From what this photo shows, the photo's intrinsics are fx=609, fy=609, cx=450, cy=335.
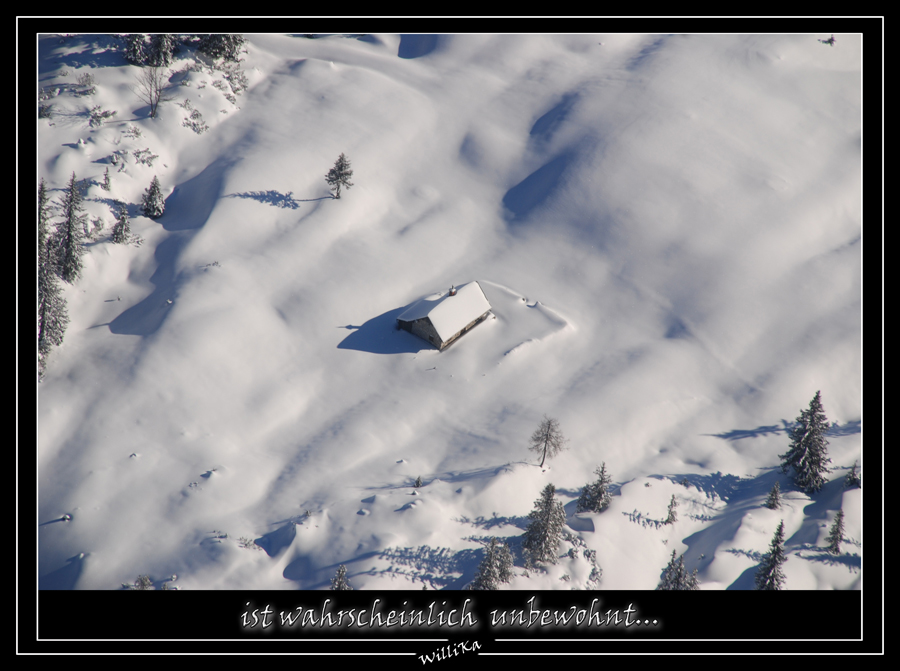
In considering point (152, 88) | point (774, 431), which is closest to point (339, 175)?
point (152, 88)

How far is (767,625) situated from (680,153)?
48.9 m

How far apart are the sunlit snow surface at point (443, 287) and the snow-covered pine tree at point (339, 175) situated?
59.3 inches

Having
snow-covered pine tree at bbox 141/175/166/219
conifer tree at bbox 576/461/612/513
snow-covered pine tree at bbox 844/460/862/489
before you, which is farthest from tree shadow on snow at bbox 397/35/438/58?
snow-covered pine tree at bbox 844/460/862/489

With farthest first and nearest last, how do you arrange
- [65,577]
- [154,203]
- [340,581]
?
[154,203] → [65,577] → [340,581]

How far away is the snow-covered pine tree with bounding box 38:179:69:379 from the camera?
42.2 metres

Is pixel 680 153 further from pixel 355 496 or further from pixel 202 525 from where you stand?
pixel 202 525

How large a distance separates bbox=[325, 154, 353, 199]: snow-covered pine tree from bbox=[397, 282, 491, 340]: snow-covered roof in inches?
610

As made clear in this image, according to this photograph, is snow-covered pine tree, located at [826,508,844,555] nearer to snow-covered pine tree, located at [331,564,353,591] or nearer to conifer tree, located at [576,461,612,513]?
conifer tree, located at [576,461,612,513]

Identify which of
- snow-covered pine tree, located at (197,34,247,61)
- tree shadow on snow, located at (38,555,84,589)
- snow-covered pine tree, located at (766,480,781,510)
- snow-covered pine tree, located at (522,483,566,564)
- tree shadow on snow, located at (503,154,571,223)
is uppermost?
snow-covered pine tree, located at (197,34,247,61)

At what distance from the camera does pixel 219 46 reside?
67375 mm

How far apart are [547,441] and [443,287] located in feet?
60.3

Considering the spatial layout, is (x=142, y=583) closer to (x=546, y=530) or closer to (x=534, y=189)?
(x=546, y=530)

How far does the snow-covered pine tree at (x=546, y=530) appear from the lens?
33.9m

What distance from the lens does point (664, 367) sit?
4819 centimetres
